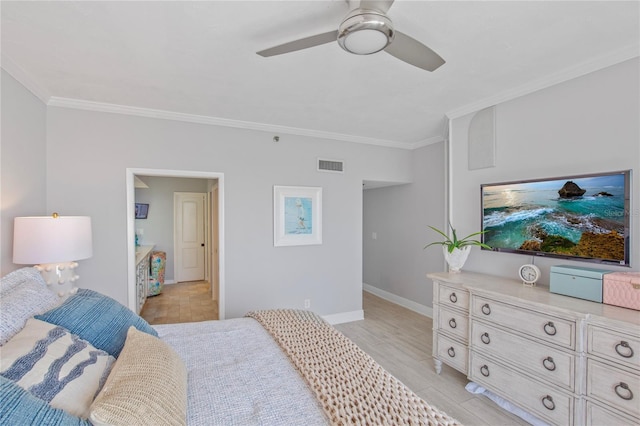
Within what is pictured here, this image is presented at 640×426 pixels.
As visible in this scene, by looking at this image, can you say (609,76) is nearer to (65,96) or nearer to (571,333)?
(571,333)

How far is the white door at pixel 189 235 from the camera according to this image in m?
6.37

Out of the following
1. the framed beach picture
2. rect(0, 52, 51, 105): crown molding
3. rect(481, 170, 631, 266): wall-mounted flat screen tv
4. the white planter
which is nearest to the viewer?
rect(481, 170, 631, 266): wall-mounted flat screen tv

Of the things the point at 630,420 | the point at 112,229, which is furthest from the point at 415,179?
the point at 112,229

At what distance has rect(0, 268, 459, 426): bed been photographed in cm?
88

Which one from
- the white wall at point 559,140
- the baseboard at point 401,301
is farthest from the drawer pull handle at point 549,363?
the baseboard at point 401,301

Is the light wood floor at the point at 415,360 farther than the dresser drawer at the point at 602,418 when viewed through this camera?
Yes

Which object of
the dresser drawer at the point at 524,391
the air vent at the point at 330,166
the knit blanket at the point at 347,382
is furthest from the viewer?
the air vent at the point at 330,166

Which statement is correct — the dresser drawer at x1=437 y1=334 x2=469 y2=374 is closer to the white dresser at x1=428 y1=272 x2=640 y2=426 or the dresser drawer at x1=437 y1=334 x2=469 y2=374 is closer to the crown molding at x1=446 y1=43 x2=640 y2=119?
the white dresser at x1=428 y1=272 x2=640 y2=426

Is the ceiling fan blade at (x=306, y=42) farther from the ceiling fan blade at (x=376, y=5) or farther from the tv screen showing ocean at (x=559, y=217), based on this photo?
the tv screen showing ocean at (x=559, y=217)

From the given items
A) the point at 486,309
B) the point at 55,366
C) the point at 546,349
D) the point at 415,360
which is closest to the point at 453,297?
the point at 486,309

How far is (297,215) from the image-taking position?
12.5 ft

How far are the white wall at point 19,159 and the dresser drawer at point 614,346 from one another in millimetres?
3938

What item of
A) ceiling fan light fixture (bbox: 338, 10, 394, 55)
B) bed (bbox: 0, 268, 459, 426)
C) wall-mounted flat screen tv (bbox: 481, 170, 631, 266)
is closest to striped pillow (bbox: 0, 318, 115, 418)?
bed (bbox: 0, 268, 459, 426)

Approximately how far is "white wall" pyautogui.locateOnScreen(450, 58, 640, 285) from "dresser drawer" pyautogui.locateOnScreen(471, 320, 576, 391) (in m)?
0.64
